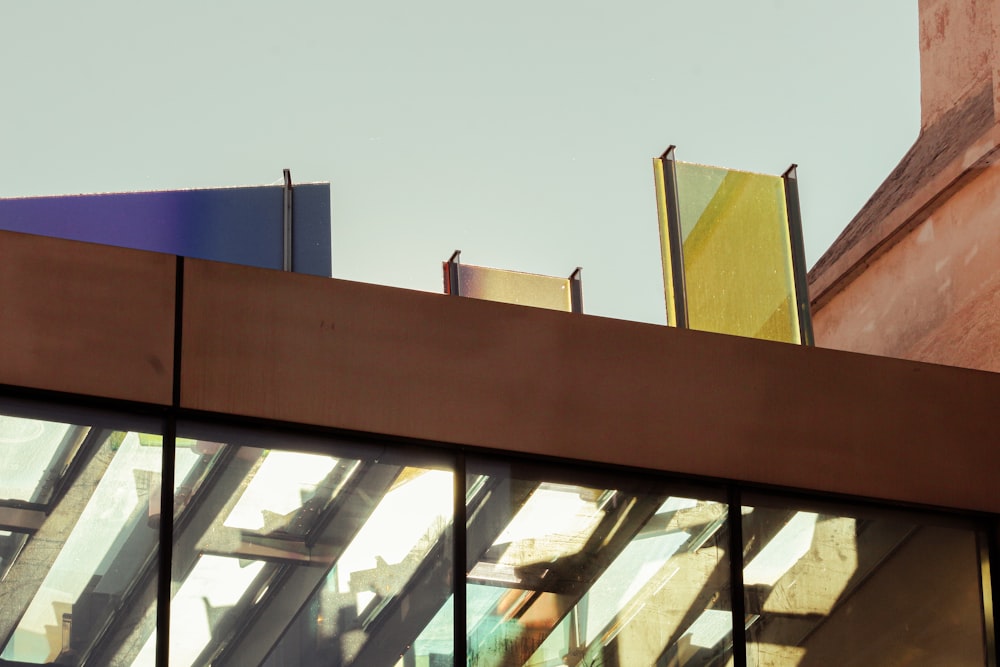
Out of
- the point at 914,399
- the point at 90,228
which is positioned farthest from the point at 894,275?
the point at 90,228

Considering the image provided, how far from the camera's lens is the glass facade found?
8.55 meters

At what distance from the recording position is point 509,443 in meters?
9.77

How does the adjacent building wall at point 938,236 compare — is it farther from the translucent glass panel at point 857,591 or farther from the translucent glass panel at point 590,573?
the translucent glass panel at point 590,573

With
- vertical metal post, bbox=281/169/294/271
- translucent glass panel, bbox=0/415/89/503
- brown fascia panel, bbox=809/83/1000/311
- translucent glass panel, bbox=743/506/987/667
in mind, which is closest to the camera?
translucent glass panel, bbox=0/415/89/503

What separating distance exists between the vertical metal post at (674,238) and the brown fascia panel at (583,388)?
4.38 feet

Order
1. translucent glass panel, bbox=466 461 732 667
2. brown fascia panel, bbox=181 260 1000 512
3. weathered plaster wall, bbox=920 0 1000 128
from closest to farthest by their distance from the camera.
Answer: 1. brown fascia panel, bbox=181 260 1000 512
2. translucent glass panel, bbox=466 461 732 667
3. weathered plaster wall, bbox=920 0 1000 128

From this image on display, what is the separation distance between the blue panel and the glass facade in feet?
6.77

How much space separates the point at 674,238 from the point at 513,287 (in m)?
1.36

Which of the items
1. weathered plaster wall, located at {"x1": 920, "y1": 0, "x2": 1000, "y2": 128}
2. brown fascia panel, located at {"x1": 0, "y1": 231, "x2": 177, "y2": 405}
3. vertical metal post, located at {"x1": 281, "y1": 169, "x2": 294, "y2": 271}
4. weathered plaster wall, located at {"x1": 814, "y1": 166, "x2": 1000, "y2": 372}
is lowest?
brown fascia panel, located at {"x1": 0, "y1": 231, "x2": 177, "y2": 405}

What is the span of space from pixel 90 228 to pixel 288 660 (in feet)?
12.0

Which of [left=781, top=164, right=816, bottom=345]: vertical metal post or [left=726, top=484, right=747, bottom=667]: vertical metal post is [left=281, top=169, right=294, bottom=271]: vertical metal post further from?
[left=781, top=164, right=816, bottom=345]: vertical metal post

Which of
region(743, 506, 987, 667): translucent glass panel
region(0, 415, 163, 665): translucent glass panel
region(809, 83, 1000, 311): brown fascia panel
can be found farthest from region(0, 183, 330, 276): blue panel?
region(809, 83, 1000, 311): brown fascia panel

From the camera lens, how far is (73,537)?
28.0 ft

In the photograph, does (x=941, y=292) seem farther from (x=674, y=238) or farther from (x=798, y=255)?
(x=674, y=238)
